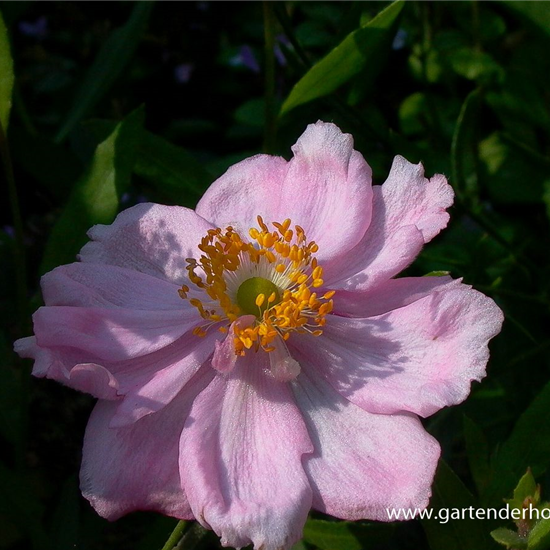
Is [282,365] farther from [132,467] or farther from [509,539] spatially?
[509,539]

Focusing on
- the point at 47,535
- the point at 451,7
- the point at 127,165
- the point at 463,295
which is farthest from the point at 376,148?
the point at 47,535

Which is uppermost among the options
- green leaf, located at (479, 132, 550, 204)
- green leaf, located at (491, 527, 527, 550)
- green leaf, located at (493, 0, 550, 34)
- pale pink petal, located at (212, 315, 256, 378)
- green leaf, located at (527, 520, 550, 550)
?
green leaf, located at (493, 0, 550, 34)

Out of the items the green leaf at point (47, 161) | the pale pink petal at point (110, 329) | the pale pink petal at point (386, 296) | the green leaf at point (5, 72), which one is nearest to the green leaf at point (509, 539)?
the pale pink petal at point (386, 296)

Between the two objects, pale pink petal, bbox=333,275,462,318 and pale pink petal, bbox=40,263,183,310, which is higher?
pale pink petal, bbox=333,275,462,318

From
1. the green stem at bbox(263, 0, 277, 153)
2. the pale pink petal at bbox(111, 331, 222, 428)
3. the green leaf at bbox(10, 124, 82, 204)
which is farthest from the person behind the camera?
the green leaf at bbox(10, 124, 82, 204)

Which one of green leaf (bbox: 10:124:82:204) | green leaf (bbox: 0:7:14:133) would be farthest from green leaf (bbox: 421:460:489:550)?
green leaf (bbox: 10:124:82:204)

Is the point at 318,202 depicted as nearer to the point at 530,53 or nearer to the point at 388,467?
the point at 388,467

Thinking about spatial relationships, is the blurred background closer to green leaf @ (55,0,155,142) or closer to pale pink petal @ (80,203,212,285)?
green leaf @ (55,0,155,142)
